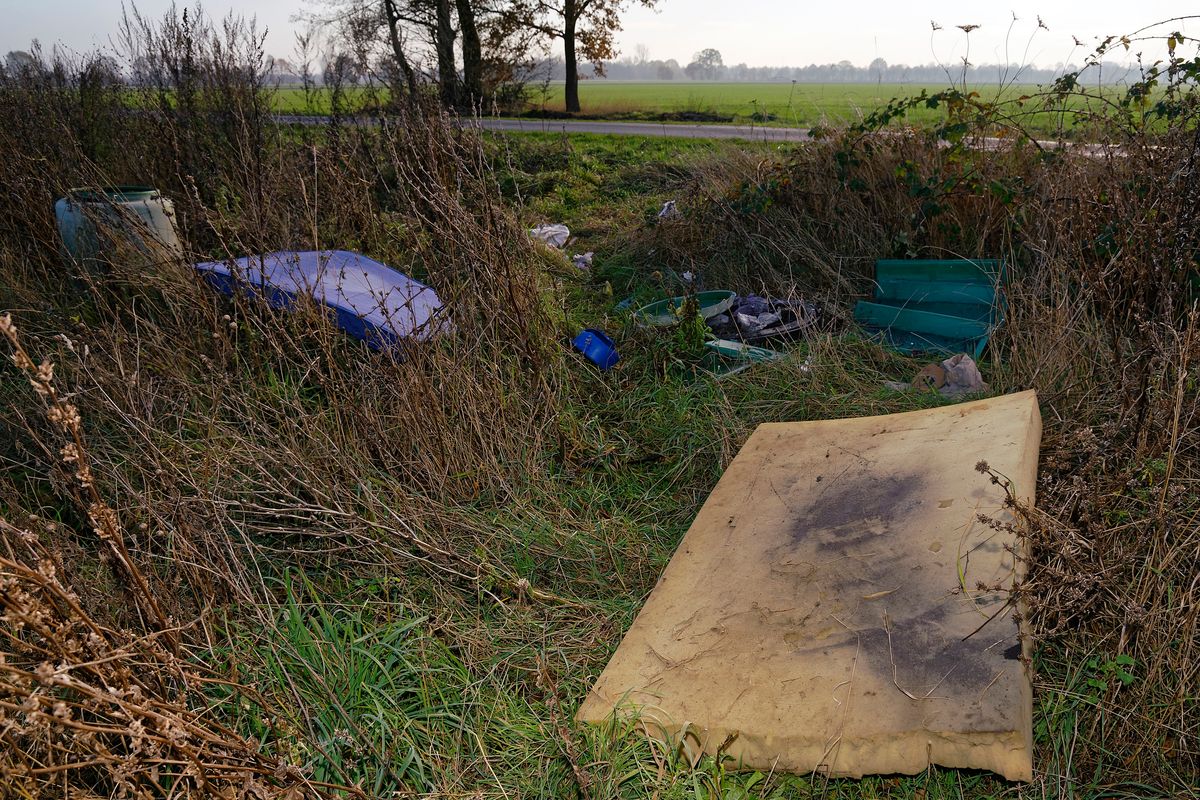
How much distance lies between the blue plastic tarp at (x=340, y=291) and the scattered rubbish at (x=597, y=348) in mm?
930

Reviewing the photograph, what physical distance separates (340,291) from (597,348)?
173cm

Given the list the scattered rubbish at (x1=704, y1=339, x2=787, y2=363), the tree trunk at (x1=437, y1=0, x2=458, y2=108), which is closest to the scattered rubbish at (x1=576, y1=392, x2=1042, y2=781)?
the scattered rubbish at (x1=704, y1=339, x2=787, y2=363)

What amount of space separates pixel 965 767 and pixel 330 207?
6183 mm

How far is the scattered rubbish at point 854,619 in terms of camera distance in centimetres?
225

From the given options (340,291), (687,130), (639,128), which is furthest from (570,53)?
(340,291)

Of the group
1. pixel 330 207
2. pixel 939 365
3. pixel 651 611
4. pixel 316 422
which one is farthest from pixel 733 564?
pixel 330 207

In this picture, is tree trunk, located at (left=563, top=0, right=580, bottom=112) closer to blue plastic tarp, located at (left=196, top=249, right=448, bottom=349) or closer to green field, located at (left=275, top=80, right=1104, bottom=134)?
green field, located at (left=275, top=80, right=1104, bottom=134)

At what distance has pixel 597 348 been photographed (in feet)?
17.0

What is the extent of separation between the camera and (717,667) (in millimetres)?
2588

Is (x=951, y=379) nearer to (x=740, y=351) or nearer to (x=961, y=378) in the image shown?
(x=961, y=378)

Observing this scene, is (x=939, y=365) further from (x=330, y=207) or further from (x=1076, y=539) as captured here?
(x=330, y=207)

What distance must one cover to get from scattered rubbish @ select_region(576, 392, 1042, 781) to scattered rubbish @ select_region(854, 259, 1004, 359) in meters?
1.72

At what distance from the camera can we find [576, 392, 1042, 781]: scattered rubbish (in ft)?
7.38

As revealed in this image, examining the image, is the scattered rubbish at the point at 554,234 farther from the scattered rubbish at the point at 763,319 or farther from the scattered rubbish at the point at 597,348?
the scattered rubbish at the point at 597,348
